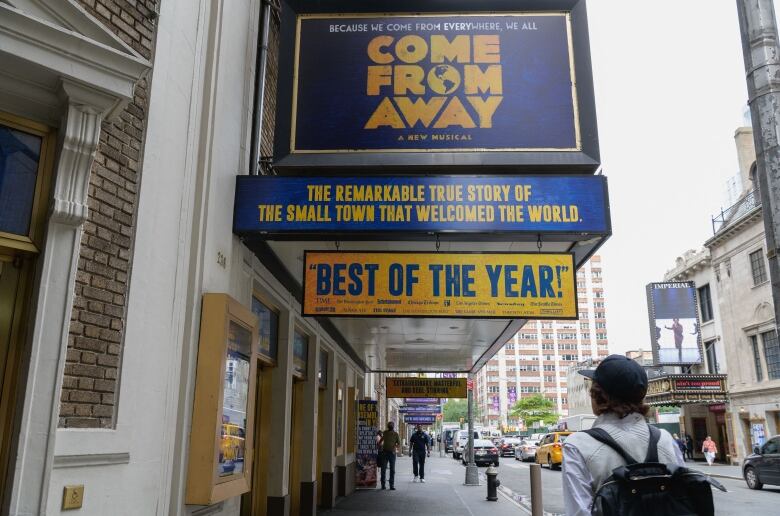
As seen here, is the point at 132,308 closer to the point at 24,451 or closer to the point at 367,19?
the point at 24,451

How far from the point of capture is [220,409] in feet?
18.0

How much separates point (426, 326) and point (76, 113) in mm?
9810

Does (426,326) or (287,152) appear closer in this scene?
(287,152)

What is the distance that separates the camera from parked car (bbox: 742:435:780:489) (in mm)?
18927

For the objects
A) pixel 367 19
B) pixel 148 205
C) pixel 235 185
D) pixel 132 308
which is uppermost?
pixel 367 19

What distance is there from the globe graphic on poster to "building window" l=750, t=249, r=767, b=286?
101ft

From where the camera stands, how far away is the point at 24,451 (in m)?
3.64

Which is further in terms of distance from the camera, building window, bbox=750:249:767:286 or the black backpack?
building window, bbox=750:249:767:286

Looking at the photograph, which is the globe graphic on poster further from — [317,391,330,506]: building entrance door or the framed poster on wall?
the framed poster on wall

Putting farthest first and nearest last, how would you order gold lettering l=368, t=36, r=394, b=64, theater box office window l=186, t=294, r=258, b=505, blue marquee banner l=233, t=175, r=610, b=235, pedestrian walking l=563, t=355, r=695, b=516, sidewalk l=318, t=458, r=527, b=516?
sidewalk l=318, t=458, r=527, b=516 < gold lettering l=368, t=36, r=394, b=64 < blue marquee banner l=233, t=175, r=610, b=235 < theater box office window l=186, t=294, r=258, b=505 < pedestrian walking l=563, t=355, r=695, b=516

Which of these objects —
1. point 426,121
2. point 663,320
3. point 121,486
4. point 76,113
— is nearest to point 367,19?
point 426,121

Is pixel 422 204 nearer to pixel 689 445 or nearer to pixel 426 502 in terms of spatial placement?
pixel 426 502

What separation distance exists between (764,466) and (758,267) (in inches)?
671

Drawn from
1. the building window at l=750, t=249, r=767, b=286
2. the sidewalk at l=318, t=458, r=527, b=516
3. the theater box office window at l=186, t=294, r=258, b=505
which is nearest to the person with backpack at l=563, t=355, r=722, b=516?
the theater box office window at l=186, t=294, r=258, b=505
